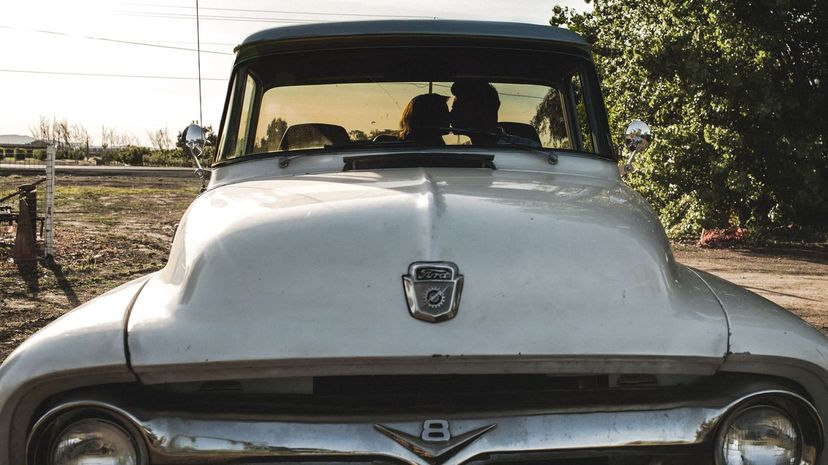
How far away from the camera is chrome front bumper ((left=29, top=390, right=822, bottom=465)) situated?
2076mm

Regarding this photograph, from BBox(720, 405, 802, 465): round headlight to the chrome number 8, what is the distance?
25.7 inches

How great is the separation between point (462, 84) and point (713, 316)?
1.87 meters

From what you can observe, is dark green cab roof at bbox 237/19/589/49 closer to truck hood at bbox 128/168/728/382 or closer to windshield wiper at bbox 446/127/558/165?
windshield wiper at bbox 446/127/558/165

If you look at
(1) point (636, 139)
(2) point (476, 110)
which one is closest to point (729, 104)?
(1) point (636, 139)

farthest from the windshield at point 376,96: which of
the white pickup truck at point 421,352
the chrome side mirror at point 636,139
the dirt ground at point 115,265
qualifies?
the dirt ground at point 115,265

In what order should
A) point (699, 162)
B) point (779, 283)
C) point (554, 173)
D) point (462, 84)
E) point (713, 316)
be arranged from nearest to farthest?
Result: 1. point (713, 316)
2. point (554, 173)
3. point (462, 84)
4. point (779, 283)
5. point (699, 162)

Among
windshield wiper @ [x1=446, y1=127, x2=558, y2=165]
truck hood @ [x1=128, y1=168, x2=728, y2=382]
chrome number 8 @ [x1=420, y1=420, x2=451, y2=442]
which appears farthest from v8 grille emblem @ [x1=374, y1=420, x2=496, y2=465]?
windshield wiper @ [x1=446, y1=127, x2=558, y2=165]

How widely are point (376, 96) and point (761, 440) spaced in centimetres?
232

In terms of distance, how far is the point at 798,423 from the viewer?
7.22ft

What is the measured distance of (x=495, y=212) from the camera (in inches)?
99.3

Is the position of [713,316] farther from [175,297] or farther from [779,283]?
[779,283]

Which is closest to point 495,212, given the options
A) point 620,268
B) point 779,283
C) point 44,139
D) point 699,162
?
point 620,268

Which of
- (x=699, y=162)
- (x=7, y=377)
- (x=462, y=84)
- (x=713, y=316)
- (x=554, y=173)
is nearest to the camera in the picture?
(x=7, y=377)

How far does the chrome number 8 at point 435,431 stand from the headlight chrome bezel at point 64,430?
2.08 feet
